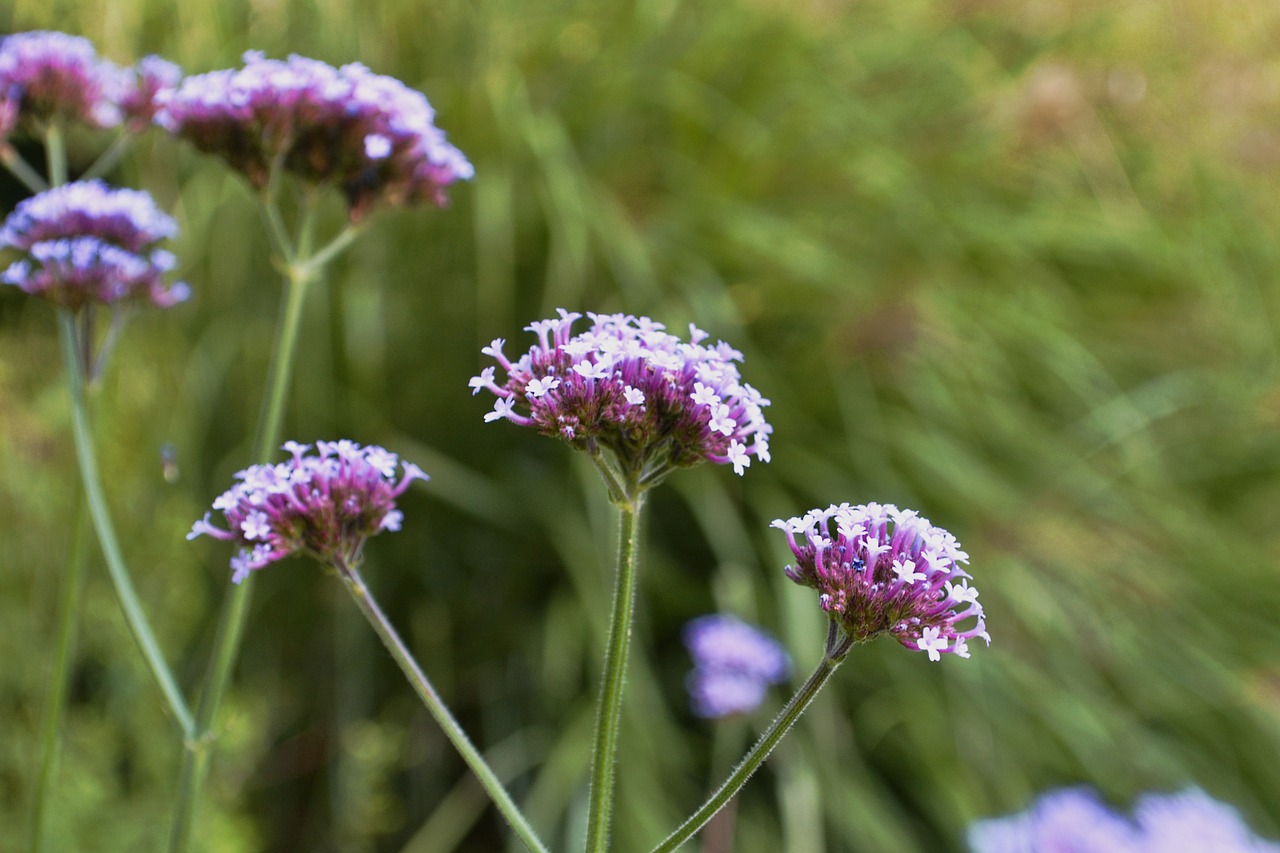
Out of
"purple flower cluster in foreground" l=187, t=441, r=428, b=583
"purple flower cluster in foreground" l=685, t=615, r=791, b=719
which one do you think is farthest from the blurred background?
"purple flower cluster in foreground" l=187, t=441, r=428, b=583

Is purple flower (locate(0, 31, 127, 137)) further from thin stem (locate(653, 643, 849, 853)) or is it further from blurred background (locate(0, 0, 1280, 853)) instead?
thin stem (locate(653, 643, 849, 853))

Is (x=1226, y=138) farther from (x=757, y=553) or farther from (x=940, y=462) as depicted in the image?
(x=757, y=553)

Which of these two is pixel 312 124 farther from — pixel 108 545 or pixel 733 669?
pixel 733 669

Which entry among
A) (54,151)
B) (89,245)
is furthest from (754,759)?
(54,151)

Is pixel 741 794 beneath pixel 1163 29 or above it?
beneath

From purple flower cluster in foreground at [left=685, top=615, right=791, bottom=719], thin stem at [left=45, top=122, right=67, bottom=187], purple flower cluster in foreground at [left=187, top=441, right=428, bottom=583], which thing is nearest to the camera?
purple flower cluster in foreground at [left=187, top=441, right=428, bottom=583]

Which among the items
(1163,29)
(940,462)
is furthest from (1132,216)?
(940,462)
